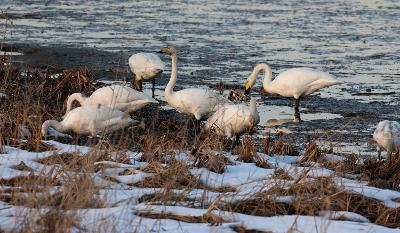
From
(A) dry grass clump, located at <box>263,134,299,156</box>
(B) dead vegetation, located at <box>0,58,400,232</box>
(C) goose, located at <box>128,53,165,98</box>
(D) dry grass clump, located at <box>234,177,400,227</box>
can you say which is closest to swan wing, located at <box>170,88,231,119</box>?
(C) goose, located at <box>128,53,165,98</box>

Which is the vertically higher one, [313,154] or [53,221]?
[53,221]

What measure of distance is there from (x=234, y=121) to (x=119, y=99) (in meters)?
1.58

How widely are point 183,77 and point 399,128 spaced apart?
6.69m

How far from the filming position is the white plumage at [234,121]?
1086cm

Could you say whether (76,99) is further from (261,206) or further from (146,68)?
(261,206)

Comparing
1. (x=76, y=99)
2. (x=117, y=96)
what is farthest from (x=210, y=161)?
(x=76, y=99)

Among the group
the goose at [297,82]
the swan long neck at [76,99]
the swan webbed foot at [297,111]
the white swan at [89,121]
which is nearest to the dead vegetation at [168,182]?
the white swan at [89,121]

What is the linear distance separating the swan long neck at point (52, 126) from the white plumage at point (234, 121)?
5.80ft

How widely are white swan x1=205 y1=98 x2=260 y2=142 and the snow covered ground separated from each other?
9.16 feet

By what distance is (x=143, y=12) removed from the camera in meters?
28.3

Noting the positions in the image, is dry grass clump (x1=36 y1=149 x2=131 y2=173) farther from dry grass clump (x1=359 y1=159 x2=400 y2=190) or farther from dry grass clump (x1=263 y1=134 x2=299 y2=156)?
dry grass clump (x1=359 y1=159 x2=400 y2=190)

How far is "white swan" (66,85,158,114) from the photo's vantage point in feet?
37.6

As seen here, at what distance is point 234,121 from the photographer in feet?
35.7

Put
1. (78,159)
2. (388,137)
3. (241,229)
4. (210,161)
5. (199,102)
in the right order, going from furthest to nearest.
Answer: (199,102) → (388,137) → (210,161) → (78,159) → (241,229)
